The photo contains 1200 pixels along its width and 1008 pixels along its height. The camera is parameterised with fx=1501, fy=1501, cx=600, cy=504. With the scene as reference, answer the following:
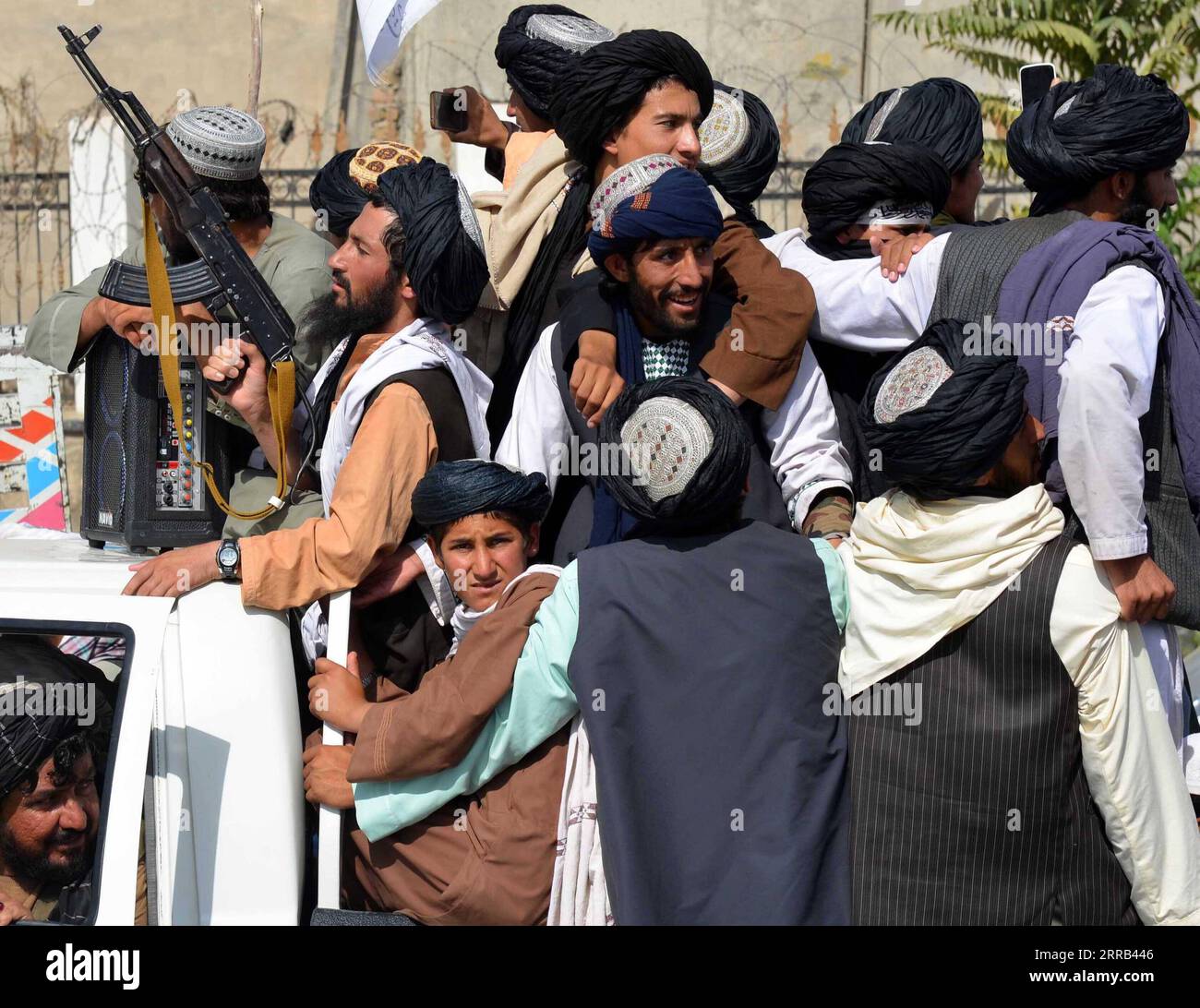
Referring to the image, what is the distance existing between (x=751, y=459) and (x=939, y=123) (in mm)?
1183

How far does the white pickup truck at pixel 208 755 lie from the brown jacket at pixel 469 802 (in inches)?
6.4

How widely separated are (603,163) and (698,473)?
1212 mm

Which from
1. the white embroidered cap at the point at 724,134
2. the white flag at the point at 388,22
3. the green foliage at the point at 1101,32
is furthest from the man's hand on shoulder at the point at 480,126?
the green foliage at the point at 1101,32

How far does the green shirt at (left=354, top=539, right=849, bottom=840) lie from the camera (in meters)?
2.98

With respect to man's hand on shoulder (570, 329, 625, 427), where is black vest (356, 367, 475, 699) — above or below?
below

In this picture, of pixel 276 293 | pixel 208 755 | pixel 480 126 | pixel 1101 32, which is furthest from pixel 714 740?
pixel 1101 32

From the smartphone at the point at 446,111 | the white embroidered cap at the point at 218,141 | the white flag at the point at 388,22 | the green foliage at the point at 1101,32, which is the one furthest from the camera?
the green foliage at the point at 1101,32

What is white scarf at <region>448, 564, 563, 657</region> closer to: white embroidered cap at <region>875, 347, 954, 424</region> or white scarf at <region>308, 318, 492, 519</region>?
white scarf at <region>308, 318, 492, 519</region>

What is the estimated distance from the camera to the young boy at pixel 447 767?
297cm

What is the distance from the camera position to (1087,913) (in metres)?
2.91

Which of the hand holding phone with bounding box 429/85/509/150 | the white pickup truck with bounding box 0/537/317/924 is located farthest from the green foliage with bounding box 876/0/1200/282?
the white pickup truck with bounding box 0/537/317/924

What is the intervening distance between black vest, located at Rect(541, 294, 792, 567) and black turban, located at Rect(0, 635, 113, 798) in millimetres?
1091

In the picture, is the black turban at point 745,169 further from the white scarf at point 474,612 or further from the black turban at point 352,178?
the white scarf at point 474,612

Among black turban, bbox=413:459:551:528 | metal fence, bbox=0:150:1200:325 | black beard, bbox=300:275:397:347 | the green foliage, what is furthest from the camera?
metal fence, bbox=0:150:1200:325
